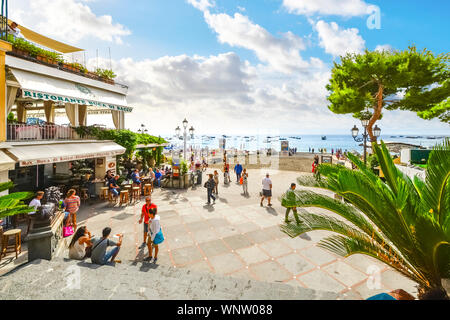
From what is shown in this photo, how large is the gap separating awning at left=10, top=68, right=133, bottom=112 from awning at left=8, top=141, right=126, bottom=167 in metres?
2.27

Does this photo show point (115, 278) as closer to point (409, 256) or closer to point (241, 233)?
point (241, 233)

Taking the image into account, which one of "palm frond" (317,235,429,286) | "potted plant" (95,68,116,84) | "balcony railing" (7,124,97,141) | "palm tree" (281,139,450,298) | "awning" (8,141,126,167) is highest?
"potted plant" (95,68,116,84)

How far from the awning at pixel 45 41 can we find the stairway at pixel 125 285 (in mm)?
19658

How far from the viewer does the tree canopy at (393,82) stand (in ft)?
42.0

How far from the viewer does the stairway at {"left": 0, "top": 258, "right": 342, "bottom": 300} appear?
368 centimetres

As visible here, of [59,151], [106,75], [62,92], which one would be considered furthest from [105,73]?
[59,151]

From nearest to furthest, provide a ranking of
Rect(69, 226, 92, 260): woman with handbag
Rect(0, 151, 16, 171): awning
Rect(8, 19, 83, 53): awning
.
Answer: Rect(69, 226, 92, 260): woman with handbag → Rect(0, 151, 16, 171): awning → Rect(8, 19, 83, 53): awning

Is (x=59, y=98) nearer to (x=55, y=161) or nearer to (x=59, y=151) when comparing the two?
(x=59, y=151)

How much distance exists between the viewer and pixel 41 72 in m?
10.1

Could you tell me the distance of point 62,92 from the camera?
35.4 ft

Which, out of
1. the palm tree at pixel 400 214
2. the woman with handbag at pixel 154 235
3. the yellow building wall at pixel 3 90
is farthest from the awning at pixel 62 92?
the palm tree at pixel 400 214

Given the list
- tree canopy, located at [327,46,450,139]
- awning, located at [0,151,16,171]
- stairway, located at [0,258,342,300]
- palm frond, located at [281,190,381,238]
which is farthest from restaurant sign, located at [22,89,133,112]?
tree canopy, located at [327,46,450,139]

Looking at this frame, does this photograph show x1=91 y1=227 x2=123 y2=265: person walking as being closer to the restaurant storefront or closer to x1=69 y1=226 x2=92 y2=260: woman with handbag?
x1=69 y1=226 x2=92 y2=260: woman with handbag
